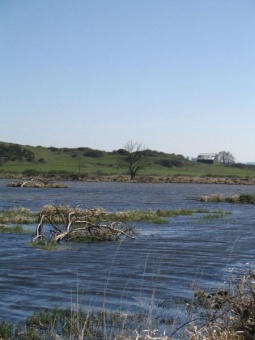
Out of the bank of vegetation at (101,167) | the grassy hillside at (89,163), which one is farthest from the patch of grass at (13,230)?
the grassy hillside at (89,163)

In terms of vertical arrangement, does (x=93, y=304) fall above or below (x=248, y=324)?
below

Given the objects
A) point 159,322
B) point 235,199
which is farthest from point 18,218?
point 235,199

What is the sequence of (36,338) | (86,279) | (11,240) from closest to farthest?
(36,338) → (86,279) → (11,240)

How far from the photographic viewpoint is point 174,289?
14156 mm

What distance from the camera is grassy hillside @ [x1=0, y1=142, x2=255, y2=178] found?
125 meters

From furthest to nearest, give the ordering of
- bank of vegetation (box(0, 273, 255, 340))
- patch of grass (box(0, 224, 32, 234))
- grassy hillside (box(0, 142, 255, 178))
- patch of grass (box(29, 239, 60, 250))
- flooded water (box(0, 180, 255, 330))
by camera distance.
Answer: grassy hillside (box(0, 142, 255, 178)), patch of grass (box(0, 224, 32, 234)), patch of grass (box(29, 239, 60, 250)), flooded water (box(0, 180, 255, 330)), bank of vegetation (box(0, 273, 255, 340))

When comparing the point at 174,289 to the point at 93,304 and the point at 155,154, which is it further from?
the point at 155,154

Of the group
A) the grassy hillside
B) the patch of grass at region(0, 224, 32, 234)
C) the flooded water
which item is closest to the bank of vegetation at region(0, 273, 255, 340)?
the flooded water

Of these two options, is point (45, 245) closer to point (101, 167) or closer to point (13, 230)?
point (13, 230)

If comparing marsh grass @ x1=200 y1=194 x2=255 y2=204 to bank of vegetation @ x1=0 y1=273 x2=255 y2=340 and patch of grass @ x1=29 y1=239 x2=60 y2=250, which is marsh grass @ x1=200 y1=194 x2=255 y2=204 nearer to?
patch of grass @ x1=29 y1=239 x2=60 y2=250

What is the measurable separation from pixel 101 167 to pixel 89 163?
708 cm

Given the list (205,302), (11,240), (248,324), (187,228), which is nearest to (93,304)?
(205,302)

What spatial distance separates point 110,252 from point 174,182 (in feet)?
285

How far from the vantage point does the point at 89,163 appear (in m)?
144
